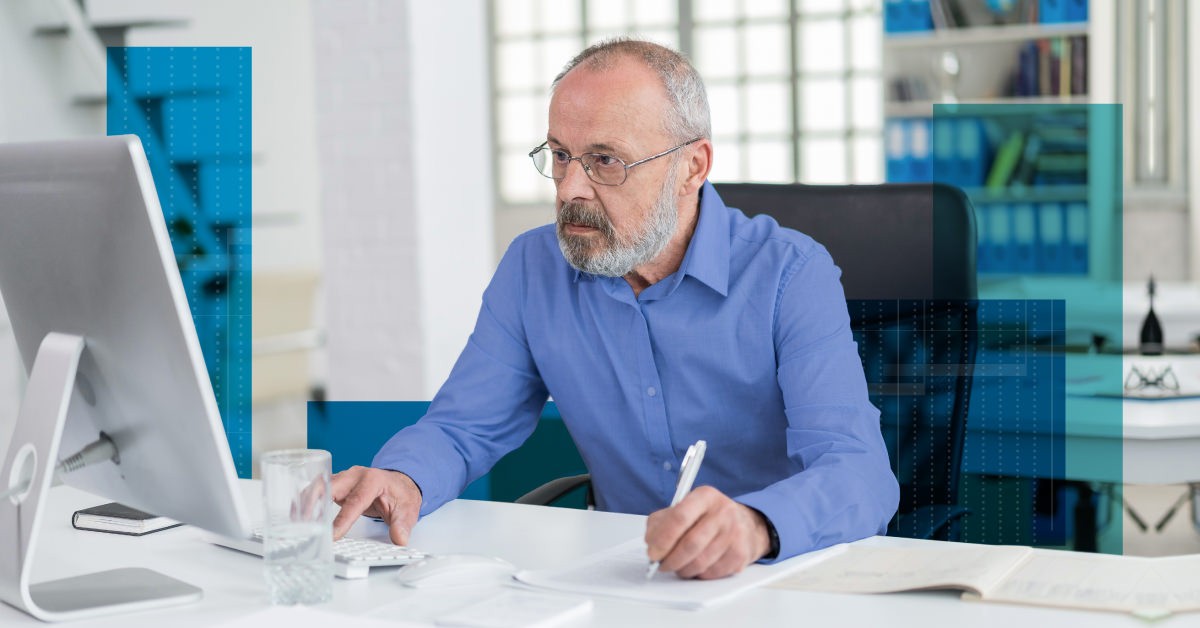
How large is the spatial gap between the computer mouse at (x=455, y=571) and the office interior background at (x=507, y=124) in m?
1.02

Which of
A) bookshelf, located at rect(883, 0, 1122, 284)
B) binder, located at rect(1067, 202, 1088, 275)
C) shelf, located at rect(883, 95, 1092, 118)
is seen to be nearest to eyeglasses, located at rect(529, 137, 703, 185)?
bookshelf, located at rect(883, 0, 1122, 284)

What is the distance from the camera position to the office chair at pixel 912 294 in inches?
72.3

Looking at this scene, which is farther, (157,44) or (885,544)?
(157,44)

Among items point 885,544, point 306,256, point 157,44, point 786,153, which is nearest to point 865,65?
point 786,153

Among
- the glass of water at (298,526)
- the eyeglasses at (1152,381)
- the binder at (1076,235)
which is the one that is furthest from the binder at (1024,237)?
the glass of water at (298,526)

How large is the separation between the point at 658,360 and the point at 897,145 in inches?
157

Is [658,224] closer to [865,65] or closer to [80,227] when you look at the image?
[80,227]

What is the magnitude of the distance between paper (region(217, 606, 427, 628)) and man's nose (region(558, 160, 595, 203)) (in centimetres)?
71

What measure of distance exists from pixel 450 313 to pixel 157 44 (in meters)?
2.05

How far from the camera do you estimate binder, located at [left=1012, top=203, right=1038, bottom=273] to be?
4766 mm

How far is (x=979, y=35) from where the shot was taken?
5.06 meters

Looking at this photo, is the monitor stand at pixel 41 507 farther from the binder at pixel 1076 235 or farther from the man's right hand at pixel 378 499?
the binder at pixel 1076 235

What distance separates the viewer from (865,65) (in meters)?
6.11
